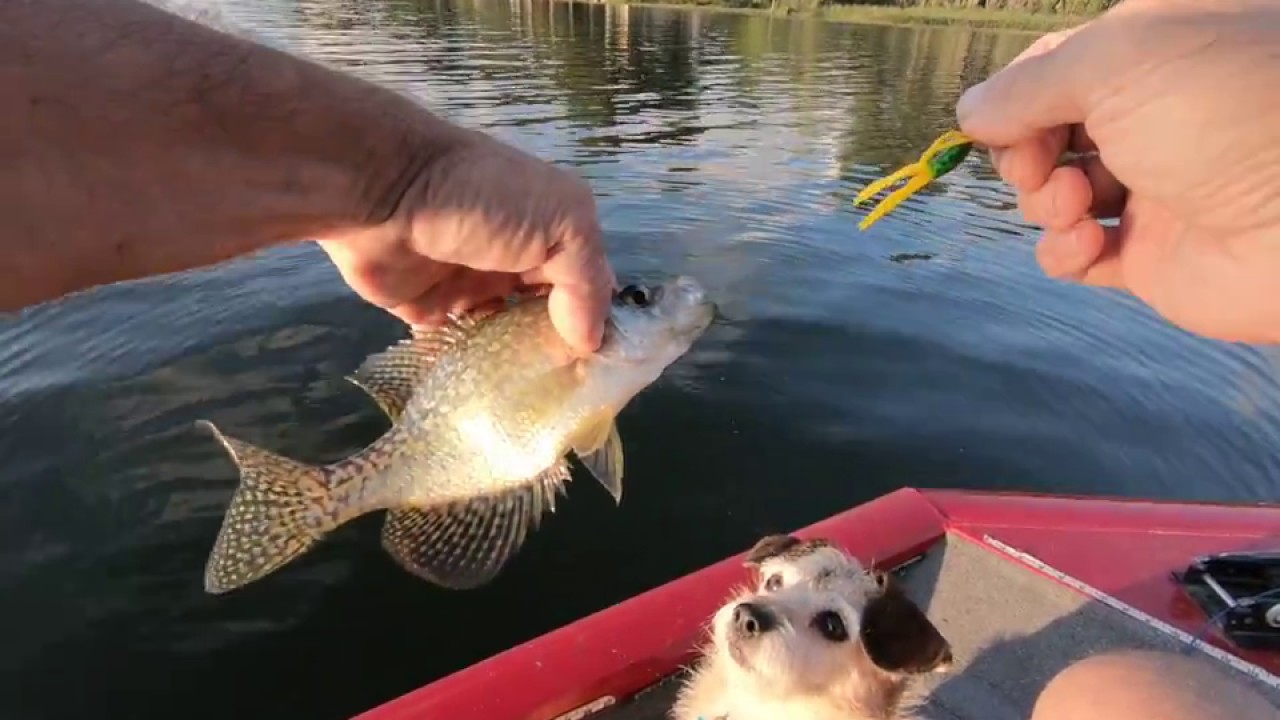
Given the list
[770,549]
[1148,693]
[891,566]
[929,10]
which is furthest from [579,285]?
[929,10]

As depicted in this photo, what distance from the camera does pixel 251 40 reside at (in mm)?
2105

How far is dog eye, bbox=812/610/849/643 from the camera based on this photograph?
3.19m

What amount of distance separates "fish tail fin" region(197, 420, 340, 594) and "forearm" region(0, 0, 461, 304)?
2.00 ft

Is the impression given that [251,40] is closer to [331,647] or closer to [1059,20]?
[331,647]

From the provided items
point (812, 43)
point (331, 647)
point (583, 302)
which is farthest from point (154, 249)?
point (812, 43)

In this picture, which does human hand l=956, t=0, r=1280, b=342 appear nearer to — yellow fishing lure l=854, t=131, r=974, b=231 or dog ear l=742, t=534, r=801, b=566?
yellow fishing lure l=854, t=131, r=974, b=231

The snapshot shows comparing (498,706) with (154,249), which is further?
(498,706)

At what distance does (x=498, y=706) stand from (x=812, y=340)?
7.20 meters

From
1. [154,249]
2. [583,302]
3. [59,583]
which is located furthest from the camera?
[59,583]

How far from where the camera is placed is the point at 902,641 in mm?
2988

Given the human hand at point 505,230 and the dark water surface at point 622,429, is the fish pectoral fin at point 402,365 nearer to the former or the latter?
the human hand at point 505,230

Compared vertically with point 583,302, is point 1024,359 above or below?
below

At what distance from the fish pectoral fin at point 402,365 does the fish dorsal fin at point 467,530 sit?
0.31 metres

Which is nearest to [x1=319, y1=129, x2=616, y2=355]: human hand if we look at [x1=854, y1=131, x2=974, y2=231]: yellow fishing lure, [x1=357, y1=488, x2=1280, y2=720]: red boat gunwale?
[x1=854, y1=131, x2=974, y2=231]: yellow fishing lure
